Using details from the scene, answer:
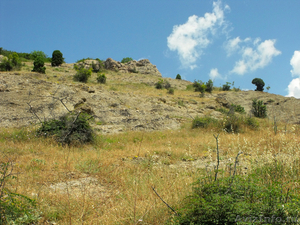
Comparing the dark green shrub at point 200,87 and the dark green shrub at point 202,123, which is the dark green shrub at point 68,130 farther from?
the dark green shrub at point 200,87

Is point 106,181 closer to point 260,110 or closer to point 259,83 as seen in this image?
point 260,110

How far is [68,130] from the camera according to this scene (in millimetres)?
7977

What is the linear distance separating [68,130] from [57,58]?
32515 mm

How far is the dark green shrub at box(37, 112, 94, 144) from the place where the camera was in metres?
7.73

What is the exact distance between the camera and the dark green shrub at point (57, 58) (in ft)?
116

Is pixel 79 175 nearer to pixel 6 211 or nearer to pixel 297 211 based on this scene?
pixel 6 211

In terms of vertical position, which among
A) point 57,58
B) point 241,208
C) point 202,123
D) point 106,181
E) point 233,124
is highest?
point 57,58

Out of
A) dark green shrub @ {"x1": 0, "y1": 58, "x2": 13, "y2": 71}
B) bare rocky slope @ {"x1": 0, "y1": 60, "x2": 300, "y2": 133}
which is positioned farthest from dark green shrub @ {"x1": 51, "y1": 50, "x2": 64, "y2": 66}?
bare rocky slope @ {"x1": 0, "y1": 60, "x2": 300, "y2": 133}

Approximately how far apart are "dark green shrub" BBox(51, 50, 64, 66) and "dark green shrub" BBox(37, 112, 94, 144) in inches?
1222

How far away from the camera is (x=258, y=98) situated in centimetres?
2527

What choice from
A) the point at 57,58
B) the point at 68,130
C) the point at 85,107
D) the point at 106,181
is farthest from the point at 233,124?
the point at 57,58

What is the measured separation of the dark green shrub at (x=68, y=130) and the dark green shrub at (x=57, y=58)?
102ft

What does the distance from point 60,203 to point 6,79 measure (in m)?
13.5

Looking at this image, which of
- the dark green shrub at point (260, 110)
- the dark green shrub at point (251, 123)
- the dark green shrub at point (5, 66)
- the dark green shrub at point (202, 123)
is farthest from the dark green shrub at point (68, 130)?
the dark green shrub at point (260, 110)
